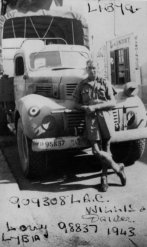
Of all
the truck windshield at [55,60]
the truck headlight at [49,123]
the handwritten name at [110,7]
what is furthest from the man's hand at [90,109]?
the truck windshield at [55,60]

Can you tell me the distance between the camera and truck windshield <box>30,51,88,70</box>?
5387 millimetres

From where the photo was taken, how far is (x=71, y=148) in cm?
438

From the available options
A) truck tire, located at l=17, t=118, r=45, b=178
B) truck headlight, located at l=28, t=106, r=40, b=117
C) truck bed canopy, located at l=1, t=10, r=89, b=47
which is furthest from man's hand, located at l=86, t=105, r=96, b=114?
truck bed canopy, located at l=1, t=10, r=89, b=47

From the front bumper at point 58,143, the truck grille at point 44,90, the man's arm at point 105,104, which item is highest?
the truck grille at point 44,90

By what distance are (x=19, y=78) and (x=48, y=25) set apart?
2118mm

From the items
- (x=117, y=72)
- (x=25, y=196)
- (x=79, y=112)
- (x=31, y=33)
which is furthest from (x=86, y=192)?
(x=117, y=72)

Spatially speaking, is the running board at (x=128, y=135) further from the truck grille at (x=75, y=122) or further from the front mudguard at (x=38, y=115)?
the front mudguard at (x=38, y=115)

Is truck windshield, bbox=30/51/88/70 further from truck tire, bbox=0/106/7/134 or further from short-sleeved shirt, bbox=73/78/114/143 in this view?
truck tire, bbox=0/106/7/134

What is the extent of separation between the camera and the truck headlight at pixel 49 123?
428 cm

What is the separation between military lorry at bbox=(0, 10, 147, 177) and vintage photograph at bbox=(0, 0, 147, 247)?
0.5 inches

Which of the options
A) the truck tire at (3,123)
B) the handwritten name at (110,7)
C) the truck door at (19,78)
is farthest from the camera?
the truck tire at (3,123)

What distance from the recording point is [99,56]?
1184 cm

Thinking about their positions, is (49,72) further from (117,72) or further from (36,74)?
(117,72)

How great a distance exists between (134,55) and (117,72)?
1779 millimetres
